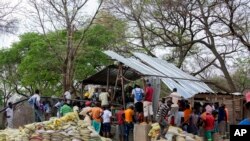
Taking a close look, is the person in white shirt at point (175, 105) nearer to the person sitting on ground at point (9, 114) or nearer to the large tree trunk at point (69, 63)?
the person sitting on ground at point (9, 114)

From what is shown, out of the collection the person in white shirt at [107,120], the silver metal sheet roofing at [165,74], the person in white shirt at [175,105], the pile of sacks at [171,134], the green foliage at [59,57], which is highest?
the green foliage at [59,57]

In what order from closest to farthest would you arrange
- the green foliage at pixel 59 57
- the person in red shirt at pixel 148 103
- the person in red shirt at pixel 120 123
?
1. the person in red shirt at pixel 148 103
2. the person in red shirt at pixel 120 123
3. the green foliage at pixel 59 57

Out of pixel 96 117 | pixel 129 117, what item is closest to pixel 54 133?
pixel 96 117

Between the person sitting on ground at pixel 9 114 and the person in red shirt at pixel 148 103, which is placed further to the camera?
the person sitting on ground at pixel 9 114

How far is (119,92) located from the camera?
19547 mm

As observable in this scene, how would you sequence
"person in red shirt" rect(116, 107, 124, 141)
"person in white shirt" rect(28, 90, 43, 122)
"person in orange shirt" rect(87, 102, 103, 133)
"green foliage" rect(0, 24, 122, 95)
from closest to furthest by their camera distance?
"person in orange shirt" rect(87, 102, 103, 133), "person in red shirt" rect(116, 107, 124, 141), "person in white shirt" rect(28, 90, 43, 122), "green foliage" rect(0, 24, 122, 95)

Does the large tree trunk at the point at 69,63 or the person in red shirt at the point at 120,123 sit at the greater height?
the large tree trunk at the point at 69,63

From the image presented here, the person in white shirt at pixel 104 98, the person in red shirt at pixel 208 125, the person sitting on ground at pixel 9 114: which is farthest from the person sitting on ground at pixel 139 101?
the person sitting on ground at pixel 9 114

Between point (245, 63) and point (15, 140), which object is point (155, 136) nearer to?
point (15, 140)

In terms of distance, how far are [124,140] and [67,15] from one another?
40.1 feet

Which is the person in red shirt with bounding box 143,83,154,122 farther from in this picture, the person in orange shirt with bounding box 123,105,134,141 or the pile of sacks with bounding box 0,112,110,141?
the pile of sacks with bounding box 0,112,110,141

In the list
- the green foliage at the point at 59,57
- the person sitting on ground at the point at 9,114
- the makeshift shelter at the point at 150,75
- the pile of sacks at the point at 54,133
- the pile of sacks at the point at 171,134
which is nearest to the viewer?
the pile of sacks at the point at 54,133

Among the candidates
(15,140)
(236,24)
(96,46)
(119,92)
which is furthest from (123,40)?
(15,140)

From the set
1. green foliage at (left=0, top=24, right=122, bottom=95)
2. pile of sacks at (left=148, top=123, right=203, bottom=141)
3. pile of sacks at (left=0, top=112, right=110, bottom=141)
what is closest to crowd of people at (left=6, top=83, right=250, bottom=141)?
pile of sacks at (left=148, top=123, right=203, bottom=141)
